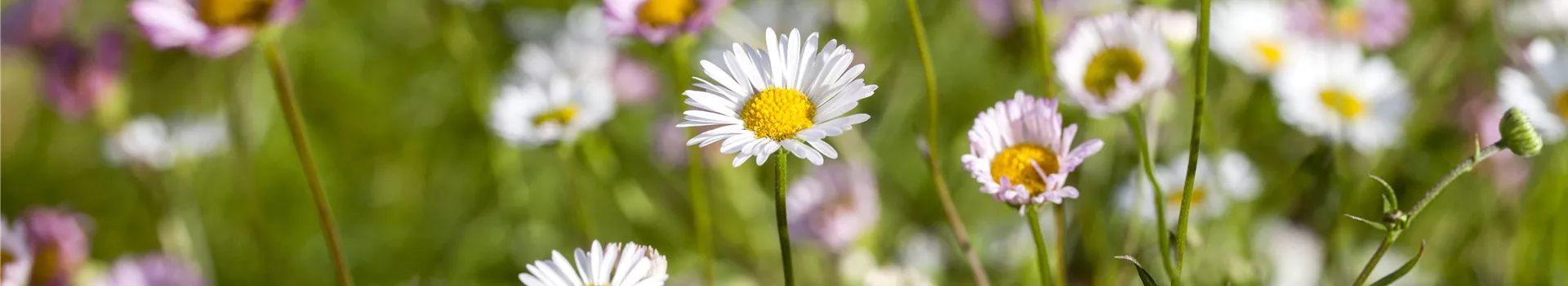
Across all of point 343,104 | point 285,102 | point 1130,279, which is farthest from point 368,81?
point 1130,279

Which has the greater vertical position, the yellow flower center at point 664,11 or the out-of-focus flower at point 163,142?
the out-of-focus flower at point 163,142

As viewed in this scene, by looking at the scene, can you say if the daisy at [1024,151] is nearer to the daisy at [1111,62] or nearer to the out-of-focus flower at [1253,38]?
the daisy at [1111,62]

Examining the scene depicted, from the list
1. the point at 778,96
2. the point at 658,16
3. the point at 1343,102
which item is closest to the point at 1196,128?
the point at 778,96

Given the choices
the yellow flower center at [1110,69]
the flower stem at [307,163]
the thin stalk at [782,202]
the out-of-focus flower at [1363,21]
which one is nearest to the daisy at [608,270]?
the thin stalk at [782,202]

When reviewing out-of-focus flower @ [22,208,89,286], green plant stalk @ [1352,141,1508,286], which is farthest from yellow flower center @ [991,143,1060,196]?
out-of-focus flower @ [22,208,89,286]

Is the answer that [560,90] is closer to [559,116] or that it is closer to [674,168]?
[559,116]

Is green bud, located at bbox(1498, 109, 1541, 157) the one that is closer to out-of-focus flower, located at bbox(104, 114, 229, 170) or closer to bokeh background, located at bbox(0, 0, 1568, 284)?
bokeh background, located at bbox(0, 0, 1568, 284)
